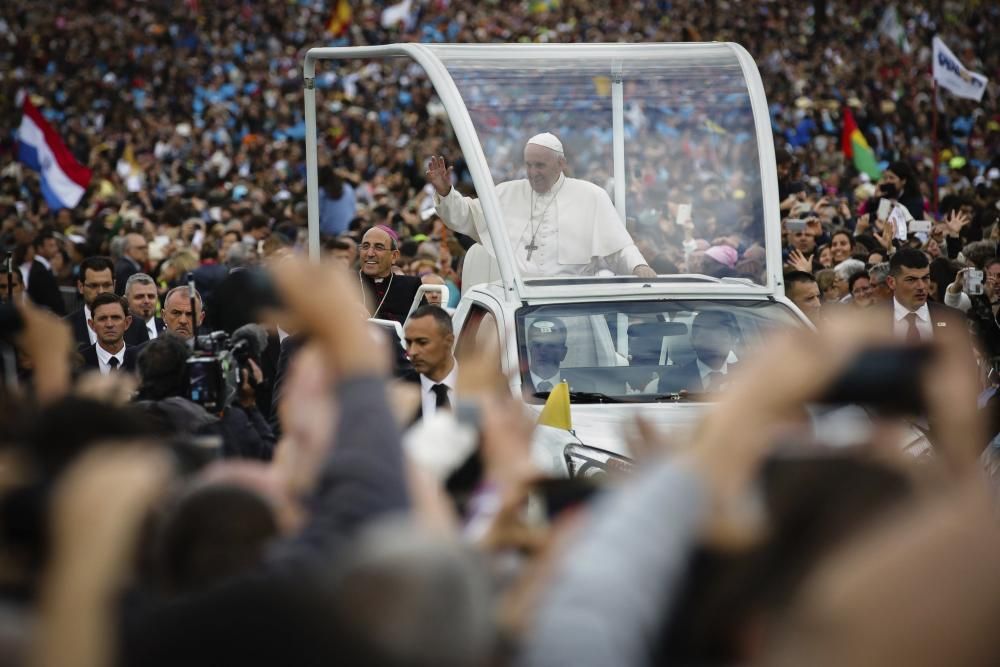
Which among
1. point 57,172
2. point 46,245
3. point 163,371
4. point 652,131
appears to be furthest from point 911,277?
point 57,172

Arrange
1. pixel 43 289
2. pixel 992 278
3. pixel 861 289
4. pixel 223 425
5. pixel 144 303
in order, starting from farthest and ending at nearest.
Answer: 1. pixel 43 289
2. pixel 992 278
3. pixel 861 289
4. pixel 144 303
5. pixel 223 425

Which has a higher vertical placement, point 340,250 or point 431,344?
point 431,344

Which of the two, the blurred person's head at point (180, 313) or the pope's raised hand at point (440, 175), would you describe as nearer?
the blurred person's head at point (180, 313)

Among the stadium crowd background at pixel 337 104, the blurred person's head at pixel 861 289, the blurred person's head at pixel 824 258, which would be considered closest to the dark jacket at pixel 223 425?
the blurred person's head at pixel 861 289

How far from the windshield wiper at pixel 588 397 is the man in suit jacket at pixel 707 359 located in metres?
0.29

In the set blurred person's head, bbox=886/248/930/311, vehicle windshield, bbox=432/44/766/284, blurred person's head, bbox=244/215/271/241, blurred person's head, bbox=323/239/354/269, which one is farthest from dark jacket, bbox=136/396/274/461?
blurred person's head, bbox=244/215/271/241

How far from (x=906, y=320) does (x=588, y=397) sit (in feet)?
9.18

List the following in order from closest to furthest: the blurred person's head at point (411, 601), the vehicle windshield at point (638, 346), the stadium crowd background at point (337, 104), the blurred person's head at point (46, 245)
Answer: the blurred person's head at point (411, 601) → the vehicle windshield at point (638, 346) → the blurred person's head at point (46, 245) → the stadium crowd background at point (337, 104)

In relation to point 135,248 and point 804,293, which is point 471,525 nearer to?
point 804,293

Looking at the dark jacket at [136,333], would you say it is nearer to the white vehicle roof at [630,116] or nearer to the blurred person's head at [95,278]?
the blurred person's head at [95,278]

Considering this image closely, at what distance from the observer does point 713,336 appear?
28.7 feet

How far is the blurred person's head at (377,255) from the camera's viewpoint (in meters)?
11.2

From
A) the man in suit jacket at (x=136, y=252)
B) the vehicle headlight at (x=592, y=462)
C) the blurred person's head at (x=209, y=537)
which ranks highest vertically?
the blurred person's head at (x=209, y=537)

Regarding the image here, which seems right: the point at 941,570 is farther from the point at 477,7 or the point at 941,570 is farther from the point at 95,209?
the point at 477,7
